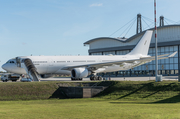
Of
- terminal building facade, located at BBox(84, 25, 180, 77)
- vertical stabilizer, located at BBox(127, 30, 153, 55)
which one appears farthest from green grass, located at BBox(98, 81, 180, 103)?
terminal building facade, located at BBox(84, 25, 180, 77)

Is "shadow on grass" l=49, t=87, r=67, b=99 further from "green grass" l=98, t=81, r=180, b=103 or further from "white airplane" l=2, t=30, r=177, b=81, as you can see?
"white airplane" l=2, t=30, r=177, b=81

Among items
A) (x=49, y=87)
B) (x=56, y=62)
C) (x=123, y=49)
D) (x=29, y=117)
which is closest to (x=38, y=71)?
(x=56, y=62)

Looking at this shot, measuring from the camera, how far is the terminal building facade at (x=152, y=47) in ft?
235

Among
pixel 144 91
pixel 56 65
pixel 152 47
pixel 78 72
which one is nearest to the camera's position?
pixel 144 91

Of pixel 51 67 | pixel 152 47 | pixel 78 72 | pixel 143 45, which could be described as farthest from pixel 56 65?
pixel 152 47

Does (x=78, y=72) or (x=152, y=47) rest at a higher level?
(x=152, y=47)

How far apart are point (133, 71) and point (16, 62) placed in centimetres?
5017

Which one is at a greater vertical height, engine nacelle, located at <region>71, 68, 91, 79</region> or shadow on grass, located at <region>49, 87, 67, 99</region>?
engine nacelle, located at <region>71, 68, 91, 79</region>

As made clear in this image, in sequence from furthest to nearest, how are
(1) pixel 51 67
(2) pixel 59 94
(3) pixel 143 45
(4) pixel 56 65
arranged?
(3) pixel 143 45 < (4) pixel 56 65 < (1) pixel 51 67 < (2) pixel 59 94

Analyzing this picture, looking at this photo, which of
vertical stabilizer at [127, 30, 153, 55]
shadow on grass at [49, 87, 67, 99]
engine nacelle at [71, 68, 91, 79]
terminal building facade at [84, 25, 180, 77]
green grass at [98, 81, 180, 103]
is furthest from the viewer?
terminal building facade at [84, 25, 180, 77]

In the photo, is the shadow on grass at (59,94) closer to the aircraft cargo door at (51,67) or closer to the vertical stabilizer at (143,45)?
the aircraft cargo door at (51,67)

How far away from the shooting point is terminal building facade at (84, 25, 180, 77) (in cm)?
7162

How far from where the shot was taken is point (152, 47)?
7681 cm

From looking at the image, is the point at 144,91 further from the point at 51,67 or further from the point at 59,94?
the point at 51,67
